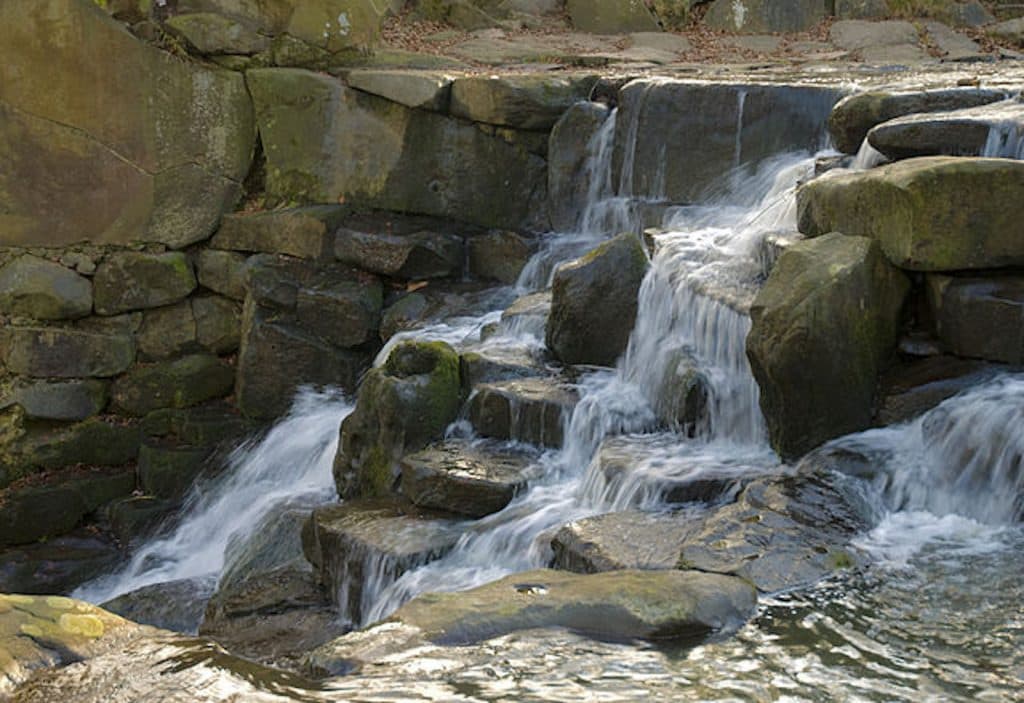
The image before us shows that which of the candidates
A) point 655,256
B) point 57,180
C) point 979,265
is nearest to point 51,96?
point 57,180

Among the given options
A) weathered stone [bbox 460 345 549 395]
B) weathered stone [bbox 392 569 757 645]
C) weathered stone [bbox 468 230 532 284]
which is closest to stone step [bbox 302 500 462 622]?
weathered stone [bbox 460 345 549 395]

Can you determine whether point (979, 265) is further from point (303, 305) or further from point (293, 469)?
point (303, 305)

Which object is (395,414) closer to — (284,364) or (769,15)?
(284,364)

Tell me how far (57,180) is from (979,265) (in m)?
8.29

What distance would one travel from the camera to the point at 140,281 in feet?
36.9

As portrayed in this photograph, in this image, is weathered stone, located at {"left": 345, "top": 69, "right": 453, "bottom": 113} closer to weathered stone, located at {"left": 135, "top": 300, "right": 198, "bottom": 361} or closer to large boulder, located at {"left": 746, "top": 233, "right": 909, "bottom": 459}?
weathered stone, located at {"left": 135, "top": 300, "right": 198, "bottom": 361}

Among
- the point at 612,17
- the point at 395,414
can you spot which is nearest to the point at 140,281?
the point at 395,414

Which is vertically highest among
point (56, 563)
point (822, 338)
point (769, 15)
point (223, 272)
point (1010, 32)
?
point (769, 15)

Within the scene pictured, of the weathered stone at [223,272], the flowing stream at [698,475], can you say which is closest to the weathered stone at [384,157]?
the weathered stone at [223,272]

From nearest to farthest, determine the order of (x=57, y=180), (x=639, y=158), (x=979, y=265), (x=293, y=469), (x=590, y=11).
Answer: (x=979, y=265)
(x=293, y=469)
(x=639, y=158)
(x=57, y=180)
(x=590, y=11)

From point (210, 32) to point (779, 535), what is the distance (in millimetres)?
8007

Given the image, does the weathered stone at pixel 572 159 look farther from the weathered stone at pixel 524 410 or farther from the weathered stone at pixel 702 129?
the weathered stone at pixel 524 410

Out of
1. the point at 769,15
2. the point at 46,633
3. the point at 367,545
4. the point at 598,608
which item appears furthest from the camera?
the point at 769,15

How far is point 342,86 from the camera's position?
37.1ft
